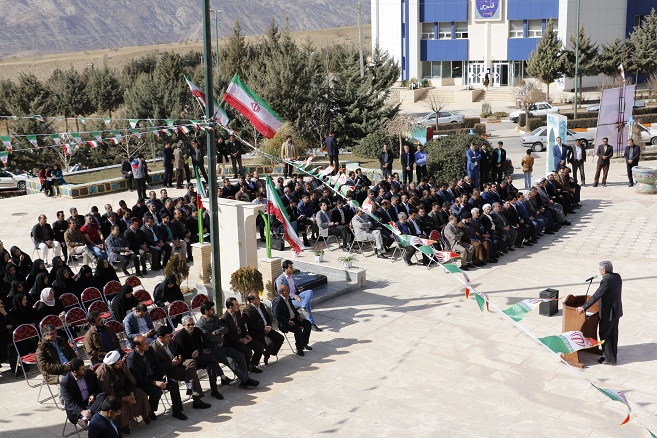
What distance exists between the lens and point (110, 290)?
1387cm

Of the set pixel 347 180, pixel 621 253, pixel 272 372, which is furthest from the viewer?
pixel 347 180

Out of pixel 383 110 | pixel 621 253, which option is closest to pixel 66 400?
pixel 621 253

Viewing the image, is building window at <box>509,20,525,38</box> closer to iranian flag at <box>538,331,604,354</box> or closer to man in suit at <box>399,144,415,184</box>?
man in suit at <box>399,144,415,184</box>

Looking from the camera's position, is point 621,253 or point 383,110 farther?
point 383,110

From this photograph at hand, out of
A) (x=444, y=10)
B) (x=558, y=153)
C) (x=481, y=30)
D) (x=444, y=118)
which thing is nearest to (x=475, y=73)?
(x=481, y=30)

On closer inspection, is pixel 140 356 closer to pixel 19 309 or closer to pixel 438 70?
pixel 19 309

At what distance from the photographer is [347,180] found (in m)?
22.2

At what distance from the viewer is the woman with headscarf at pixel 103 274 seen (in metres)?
14.1

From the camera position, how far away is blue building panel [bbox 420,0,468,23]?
66688 millimetres

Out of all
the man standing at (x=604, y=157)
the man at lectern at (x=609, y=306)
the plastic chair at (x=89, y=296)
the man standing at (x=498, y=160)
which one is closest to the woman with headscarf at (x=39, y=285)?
the plastic chair at (x=89, y=296)

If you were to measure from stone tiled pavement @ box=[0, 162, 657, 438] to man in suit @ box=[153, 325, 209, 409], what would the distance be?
29cm

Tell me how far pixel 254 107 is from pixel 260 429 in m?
6.00

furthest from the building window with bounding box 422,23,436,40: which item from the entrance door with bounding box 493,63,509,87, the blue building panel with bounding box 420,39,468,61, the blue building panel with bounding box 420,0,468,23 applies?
the entrance door with bounding box 493,63,509,87

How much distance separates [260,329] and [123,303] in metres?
2.56
